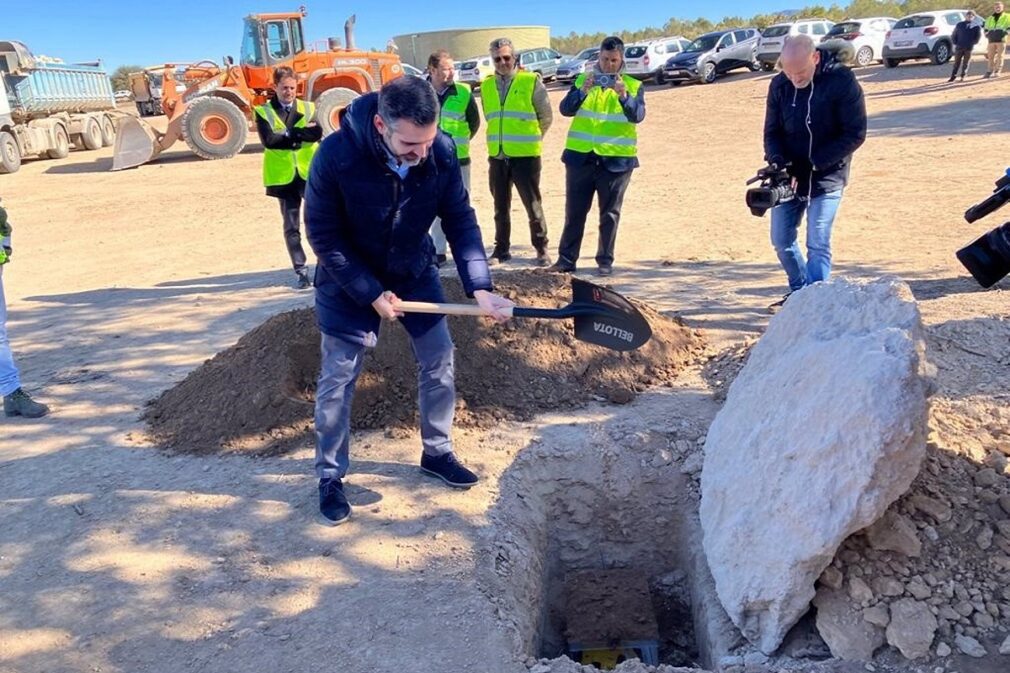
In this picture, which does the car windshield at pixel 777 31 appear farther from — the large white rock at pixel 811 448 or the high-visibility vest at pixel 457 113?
the large white rock at pixel 811 448

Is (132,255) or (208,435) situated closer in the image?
(208,435)

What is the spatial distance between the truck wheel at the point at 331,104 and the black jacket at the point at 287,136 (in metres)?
9.60

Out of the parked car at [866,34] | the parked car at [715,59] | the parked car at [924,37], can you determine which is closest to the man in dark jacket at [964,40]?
the parked car at [924,37]

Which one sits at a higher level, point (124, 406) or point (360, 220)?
point (360, 220)

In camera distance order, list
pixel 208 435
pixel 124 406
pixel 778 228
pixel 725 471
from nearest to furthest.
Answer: pixel 725 471 → pixel 208 435 → pixel 124 406 → pixel 778 228

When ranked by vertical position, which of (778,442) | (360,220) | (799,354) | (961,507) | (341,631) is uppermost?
(360,220)

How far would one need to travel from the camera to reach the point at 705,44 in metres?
26.0

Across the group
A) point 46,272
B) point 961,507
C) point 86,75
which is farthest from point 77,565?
point 86,75

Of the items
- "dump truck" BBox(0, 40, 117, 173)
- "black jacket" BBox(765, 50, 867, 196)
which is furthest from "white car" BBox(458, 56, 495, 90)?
"black jacket" BBox(765, 50, 867, 196)

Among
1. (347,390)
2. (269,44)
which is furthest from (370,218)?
(269,44)

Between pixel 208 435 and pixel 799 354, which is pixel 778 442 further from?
pixel 208 435

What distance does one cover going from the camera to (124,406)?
187 inches

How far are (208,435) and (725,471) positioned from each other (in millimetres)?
2687

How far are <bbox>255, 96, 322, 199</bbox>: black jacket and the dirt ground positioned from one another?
0.95 m
